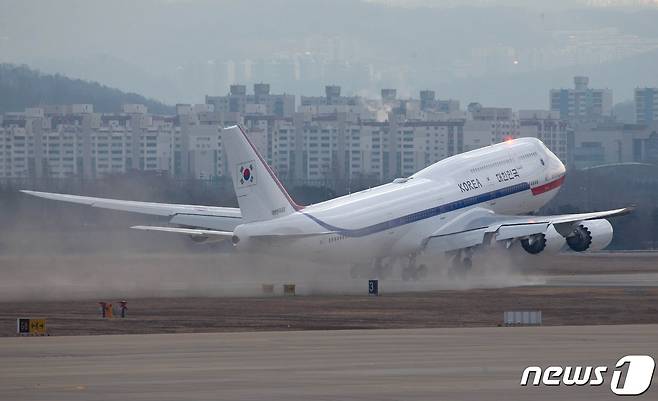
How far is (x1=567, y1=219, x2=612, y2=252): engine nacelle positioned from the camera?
80.4m

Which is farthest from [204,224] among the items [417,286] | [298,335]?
[298,335]

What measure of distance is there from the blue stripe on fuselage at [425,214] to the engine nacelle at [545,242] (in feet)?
13.7

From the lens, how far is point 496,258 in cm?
8388

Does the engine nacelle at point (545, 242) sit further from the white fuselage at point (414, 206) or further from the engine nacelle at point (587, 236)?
the white fuselage at point (414, 206)

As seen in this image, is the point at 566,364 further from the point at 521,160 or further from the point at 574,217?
the point at 521,160

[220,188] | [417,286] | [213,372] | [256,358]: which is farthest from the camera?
[220,188]

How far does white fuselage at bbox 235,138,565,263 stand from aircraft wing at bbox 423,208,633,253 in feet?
1.45

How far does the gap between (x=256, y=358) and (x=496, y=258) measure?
139 ft

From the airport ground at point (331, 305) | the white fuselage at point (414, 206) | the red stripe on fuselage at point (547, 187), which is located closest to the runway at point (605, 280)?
the airport ground at point (331, 305)

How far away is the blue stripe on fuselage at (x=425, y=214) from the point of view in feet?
248

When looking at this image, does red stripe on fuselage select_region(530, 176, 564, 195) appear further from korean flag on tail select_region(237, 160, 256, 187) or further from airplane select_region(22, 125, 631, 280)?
korean flag on tail select_region(237, 160, 256, 187)

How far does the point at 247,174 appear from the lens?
72000 mm

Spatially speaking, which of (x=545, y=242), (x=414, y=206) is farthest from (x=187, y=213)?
(x=545, y=242)

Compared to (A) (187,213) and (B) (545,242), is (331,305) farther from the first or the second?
(B) (545,242)
